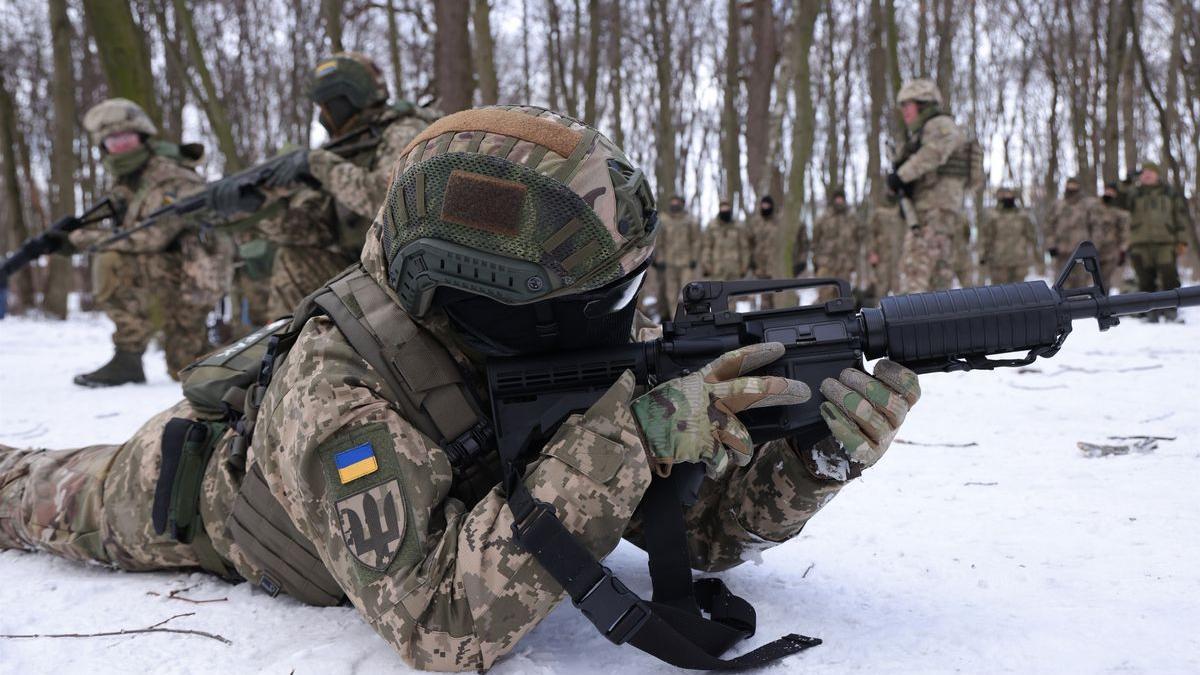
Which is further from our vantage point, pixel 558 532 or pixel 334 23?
pixel 334 23

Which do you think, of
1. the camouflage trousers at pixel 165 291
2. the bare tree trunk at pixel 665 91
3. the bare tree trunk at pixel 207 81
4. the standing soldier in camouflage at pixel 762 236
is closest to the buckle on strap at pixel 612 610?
the camouflage trousers at pixel 165 291

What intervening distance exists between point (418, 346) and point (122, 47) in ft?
27.2

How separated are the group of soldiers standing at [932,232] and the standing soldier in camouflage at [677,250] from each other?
0.06 feet

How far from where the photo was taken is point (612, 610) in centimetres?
155

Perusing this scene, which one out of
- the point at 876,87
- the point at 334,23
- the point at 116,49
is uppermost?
the point at 876,87

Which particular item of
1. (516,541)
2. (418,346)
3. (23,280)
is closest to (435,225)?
(418,346)

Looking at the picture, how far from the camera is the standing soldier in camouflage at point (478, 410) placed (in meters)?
1.55

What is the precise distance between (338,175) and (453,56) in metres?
2.44

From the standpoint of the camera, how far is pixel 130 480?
2.31 meters

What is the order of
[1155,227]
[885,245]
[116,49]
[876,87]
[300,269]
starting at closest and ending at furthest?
[300,269]
[116,49]
[1155,227]
[876,87]
[885,245]

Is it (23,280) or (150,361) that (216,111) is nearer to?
(150,361)

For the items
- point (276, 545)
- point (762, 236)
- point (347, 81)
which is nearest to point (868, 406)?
point (276, 545)

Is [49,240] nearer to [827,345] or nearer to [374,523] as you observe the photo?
[374,523]

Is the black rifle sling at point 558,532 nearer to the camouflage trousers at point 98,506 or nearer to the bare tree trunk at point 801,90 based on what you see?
the camouflage trousers at point 98,506
